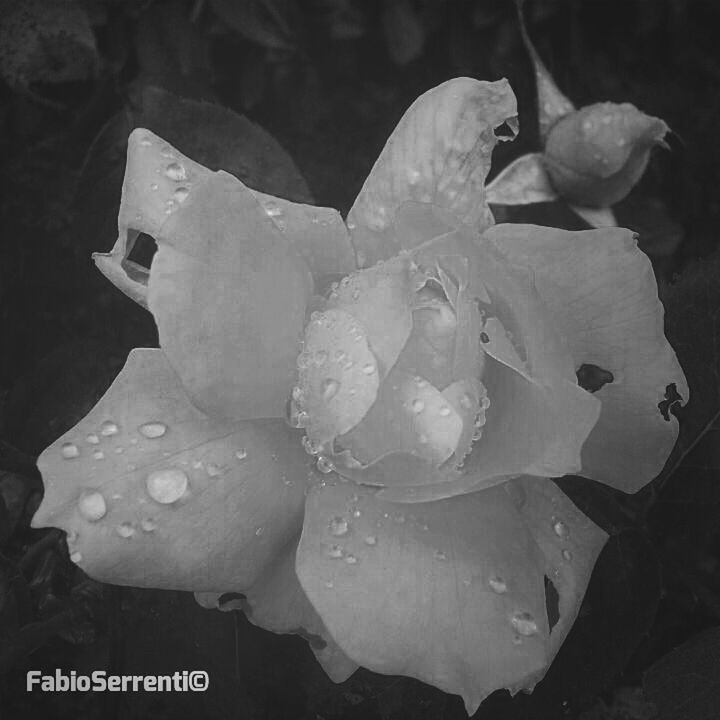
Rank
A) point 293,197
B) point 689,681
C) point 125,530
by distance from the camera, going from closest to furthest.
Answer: point 125,530 < point 689,681 < point 293,197

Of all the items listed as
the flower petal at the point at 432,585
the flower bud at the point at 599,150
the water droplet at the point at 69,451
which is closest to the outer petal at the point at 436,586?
the flower petal at the point at 432,585

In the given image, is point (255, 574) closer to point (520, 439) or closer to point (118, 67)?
point (520, 439)

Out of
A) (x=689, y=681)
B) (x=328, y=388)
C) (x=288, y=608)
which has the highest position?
(x=328, y=388)

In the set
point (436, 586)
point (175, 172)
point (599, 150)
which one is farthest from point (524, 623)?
point (599, 150)

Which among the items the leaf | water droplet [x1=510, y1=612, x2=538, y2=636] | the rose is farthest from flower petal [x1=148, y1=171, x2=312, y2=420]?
the leaf

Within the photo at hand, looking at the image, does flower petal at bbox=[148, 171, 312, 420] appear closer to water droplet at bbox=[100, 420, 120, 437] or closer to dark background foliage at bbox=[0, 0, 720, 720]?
water droplet at bbox=[100, 420, 120, 437]

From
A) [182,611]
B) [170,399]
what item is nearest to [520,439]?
[170,399]

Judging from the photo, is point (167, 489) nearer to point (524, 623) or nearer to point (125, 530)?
point (125, 530)
